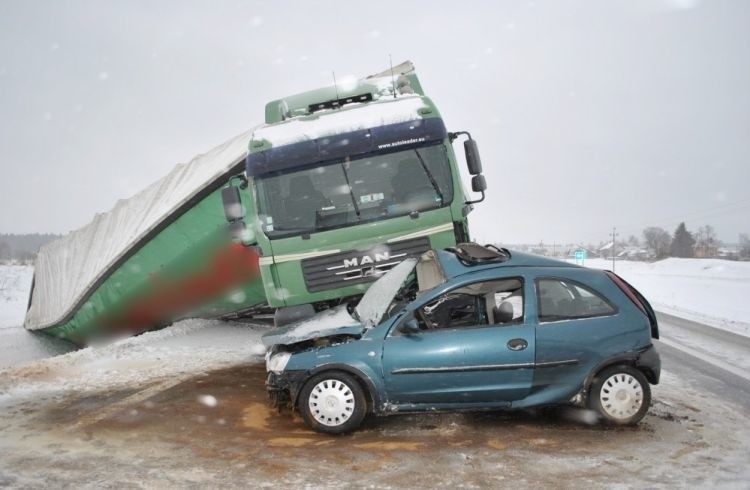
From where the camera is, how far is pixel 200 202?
9.65m

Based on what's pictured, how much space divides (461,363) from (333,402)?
121cm

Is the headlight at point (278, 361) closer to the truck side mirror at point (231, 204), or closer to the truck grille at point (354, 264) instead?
the truck grille at point (354, 264)

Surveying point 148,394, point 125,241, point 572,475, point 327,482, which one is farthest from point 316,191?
point 125,241

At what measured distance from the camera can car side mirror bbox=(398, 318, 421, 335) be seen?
15.3ft

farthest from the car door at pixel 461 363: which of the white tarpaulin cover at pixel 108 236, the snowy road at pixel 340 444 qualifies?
the white tarpaulin cover at pixel 108 236

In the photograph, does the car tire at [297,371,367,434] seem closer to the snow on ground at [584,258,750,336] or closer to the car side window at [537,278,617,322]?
the car side window at [537,278,617,322]

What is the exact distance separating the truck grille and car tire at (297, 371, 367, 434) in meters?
2.13

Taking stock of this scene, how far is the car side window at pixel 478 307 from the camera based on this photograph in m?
4.77

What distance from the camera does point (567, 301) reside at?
15.7 feet

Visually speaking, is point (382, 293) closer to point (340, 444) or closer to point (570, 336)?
point (340, 444)

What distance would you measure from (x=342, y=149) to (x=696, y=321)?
1217 centimetres

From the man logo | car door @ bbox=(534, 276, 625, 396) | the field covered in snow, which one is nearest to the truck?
the man logo

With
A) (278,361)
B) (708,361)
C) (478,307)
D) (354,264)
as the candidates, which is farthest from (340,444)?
(708,361)

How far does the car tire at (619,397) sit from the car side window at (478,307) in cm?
95
